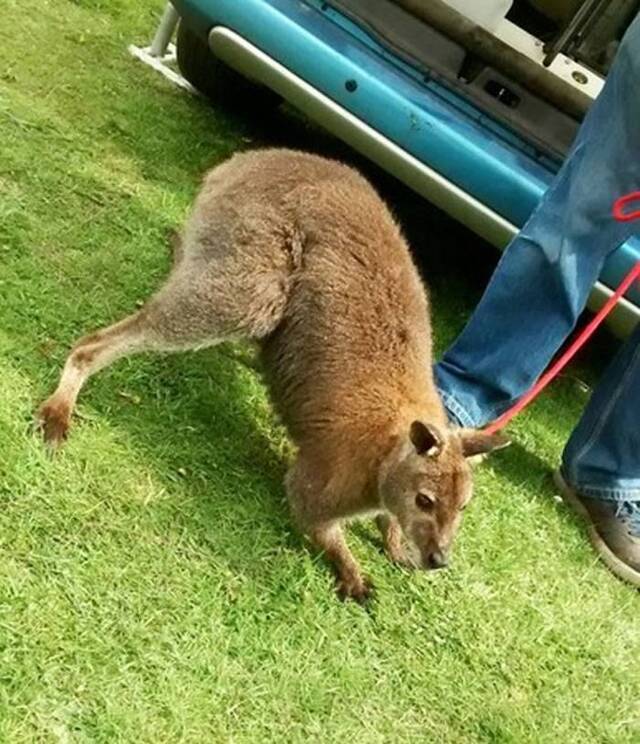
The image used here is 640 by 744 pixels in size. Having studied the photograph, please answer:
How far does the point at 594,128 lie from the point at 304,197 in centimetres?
98

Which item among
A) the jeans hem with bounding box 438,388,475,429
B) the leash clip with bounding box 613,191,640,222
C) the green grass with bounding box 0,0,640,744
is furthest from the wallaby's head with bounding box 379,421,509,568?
the leash clip with bounding box 613,191,640,222

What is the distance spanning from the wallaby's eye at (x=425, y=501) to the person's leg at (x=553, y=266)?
32.2 inches

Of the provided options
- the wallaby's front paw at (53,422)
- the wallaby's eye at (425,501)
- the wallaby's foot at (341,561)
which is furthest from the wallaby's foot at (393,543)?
the wallaby's front paw at (53,422)

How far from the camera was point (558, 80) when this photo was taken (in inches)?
206

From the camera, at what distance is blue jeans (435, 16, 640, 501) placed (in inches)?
165

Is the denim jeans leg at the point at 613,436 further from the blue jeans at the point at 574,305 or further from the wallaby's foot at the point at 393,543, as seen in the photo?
the wallaby's foot at the point at 393,543

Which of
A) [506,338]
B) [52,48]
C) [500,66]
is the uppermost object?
[500,66]

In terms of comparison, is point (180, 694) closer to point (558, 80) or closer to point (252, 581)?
point (252, 581)

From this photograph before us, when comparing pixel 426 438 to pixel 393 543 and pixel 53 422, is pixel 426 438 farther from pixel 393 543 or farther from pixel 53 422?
pixel 53 422

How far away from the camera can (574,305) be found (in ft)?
14.5

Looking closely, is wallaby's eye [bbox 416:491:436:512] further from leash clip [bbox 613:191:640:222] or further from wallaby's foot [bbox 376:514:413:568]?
leash clip [bbox 613:191:640:222]

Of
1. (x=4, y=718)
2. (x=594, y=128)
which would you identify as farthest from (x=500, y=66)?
(x=4, y=718)

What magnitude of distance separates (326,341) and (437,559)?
0.80m

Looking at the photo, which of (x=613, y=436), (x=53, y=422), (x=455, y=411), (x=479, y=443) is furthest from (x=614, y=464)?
(x=53, y=422)
